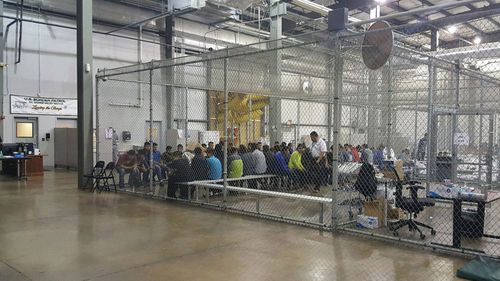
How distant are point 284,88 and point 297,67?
706 millimetres

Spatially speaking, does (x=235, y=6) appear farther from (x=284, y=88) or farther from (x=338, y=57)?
(x=338, y=57)

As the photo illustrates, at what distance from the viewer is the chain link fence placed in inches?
247

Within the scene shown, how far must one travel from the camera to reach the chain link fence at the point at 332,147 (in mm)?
6262

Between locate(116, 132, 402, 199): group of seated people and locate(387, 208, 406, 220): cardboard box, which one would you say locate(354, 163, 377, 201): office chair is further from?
locate(116, 132, 402, 199): group of seated people

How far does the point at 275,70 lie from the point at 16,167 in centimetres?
885

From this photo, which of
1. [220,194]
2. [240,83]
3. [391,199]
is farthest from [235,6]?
[391,199]

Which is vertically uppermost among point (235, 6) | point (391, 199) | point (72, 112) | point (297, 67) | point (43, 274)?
point (235, 6)

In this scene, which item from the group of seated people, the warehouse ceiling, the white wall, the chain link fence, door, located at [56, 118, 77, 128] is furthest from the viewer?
door, located at [56, 118, 77, 128]

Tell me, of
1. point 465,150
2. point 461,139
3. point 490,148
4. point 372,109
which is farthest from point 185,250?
point 372,109

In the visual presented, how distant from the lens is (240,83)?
1181 centimetres

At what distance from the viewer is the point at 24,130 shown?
1525 cm

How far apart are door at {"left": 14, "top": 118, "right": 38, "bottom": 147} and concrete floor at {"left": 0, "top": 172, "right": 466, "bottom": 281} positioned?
→ 8085 millimetres

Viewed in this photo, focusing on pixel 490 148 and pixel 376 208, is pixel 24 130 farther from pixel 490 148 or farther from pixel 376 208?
pixel 490 148

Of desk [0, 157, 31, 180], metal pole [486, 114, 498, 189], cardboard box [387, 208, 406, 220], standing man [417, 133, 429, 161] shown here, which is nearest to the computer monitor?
desk [0, 157, 31, 180]
